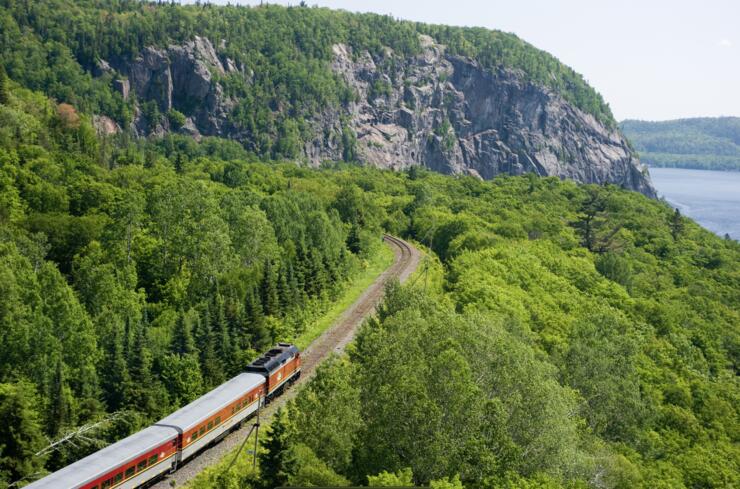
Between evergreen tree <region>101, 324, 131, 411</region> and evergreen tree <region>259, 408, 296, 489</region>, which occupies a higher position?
evergreen tree <region>259, 408, 296, 489</region>

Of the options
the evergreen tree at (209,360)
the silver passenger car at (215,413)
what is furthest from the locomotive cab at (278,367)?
the evergreen tree at (209,360)

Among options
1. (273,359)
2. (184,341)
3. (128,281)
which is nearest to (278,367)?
(273,359)

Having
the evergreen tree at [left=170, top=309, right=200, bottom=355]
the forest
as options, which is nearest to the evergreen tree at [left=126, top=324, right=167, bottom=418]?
the forest

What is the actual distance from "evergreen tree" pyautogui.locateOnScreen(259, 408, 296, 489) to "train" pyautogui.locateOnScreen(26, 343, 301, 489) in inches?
282

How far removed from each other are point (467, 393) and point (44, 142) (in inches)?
3966

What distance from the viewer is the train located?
113ft

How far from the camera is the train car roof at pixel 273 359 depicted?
4900 centimetres

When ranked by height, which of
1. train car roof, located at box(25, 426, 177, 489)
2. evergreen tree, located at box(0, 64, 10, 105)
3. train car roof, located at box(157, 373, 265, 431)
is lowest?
train car roof, located at box(157, 373, 265, 431)

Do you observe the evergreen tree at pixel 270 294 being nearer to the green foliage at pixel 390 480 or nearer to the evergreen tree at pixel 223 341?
Result: the evergreen tree at pixel 223 341

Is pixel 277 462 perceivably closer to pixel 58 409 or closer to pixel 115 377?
pixel 58 409

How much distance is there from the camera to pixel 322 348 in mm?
60844

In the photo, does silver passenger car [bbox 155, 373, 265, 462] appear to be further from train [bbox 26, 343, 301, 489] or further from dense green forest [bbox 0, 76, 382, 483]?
dense green forest [bbox 0, 76, 382, 483]

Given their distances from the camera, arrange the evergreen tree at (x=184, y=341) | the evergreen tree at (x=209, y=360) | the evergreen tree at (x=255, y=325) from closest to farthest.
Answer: the evergreen tree at (x=209, y=360)
the evergreen tree at (x=184, y=341)
the evergreen tree at (x=255, y=325)

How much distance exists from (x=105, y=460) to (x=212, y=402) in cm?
891
